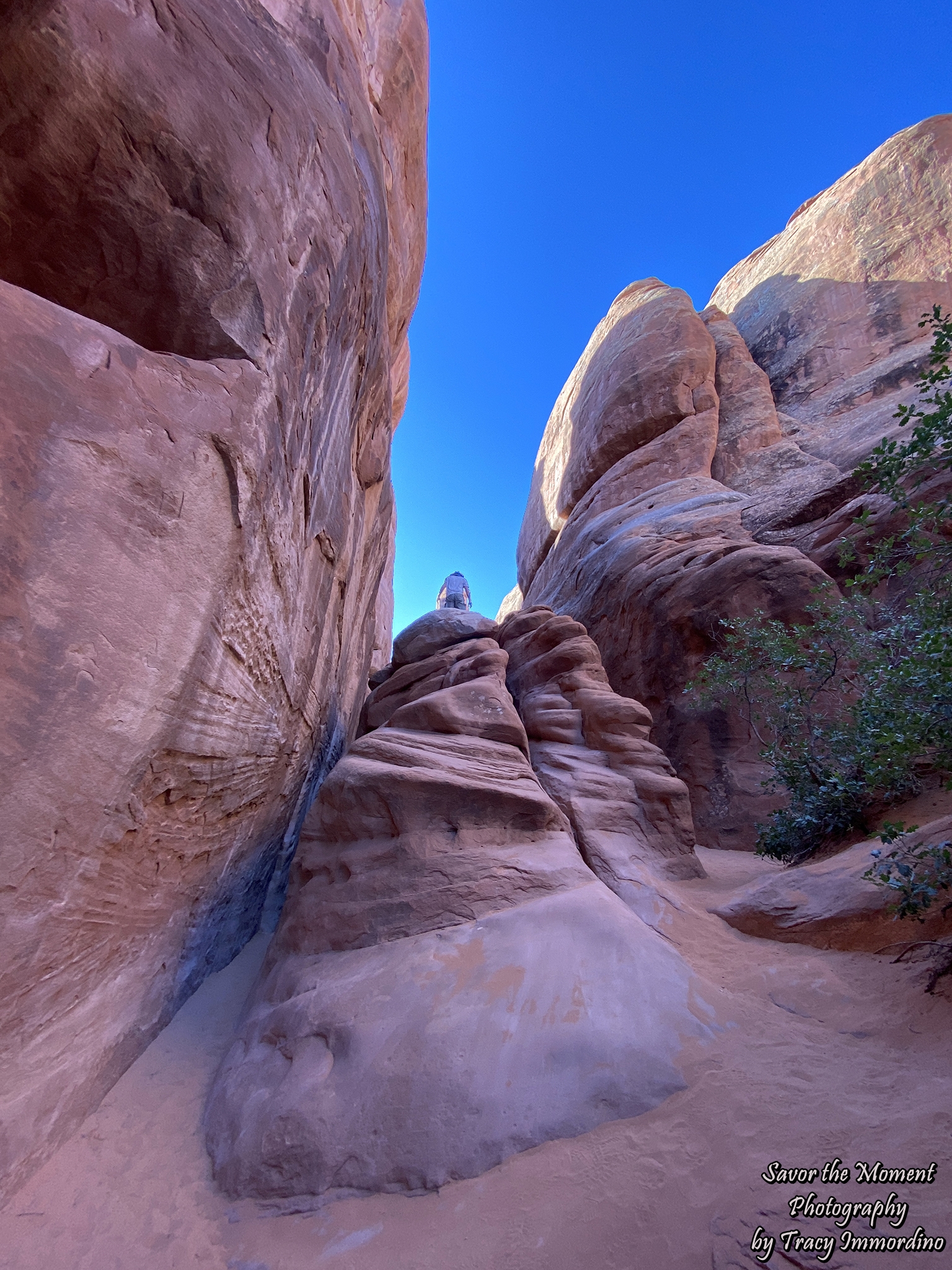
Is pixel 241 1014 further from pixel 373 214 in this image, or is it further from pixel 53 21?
pixel 373 214

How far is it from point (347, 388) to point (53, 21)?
3800mm

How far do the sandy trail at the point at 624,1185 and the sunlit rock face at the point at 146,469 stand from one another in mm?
470

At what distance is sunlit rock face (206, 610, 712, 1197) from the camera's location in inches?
142

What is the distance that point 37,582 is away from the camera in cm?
308

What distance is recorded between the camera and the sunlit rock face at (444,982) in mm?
3617

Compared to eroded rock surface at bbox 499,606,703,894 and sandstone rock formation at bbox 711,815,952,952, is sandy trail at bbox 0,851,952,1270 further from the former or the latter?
eroded rock surface at bbox 499,606,703,894

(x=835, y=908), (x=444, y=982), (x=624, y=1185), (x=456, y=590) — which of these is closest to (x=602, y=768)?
(x=835, y=908)

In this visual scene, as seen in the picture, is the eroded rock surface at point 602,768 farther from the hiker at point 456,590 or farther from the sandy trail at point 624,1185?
the hiker at point 456,590

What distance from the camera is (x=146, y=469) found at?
11.8 ft

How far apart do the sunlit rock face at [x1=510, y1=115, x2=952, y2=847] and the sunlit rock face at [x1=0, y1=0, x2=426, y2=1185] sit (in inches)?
415

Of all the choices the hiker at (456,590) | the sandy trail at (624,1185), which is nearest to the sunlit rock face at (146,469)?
the sandy trail at (624,1185)

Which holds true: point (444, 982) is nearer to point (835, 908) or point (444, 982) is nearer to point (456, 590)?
point (835, 908)

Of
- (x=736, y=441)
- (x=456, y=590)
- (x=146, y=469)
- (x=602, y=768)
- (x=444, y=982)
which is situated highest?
(x=456, y=590)

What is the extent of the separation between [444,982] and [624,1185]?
1822 millimetres
